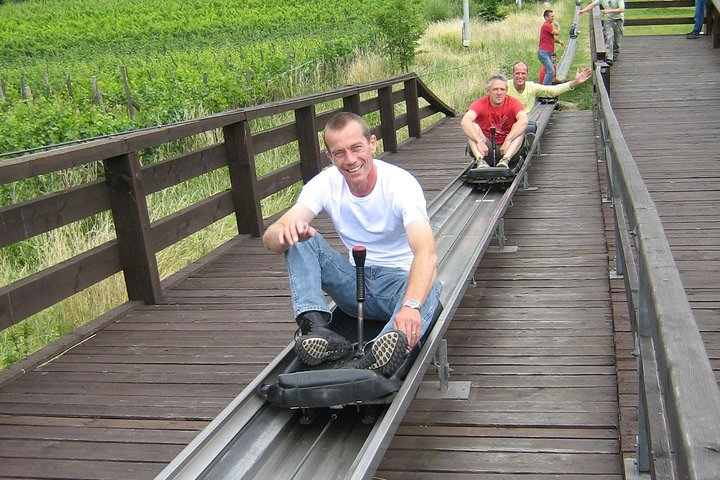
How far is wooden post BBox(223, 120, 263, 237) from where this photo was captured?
715 cm

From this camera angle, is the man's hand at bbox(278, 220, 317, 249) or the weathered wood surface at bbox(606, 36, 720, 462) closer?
the man's hand at bbox(278, 220, 317, 249)

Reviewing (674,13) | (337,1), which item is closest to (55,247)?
(674,13)

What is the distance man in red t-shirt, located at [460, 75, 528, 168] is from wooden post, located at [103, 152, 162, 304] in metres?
3.30

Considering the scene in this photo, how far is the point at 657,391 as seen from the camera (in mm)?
2805

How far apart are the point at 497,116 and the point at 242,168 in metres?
2.47

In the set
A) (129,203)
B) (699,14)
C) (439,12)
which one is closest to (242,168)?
(129,203)

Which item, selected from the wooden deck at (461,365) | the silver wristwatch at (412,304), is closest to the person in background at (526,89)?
the wooden deck at (461,365)

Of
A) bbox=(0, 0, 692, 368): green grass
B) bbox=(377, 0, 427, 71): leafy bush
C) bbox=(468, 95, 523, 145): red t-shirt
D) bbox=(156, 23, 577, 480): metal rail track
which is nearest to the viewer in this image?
bbox=(156, 23, 577, 480): metal rail track

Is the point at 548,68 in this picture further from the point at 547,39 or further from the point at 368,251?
the point at 368,251

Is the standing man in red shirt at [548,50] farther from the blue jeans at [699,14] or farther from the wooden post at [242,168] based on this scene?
the wooden post at [242,168]

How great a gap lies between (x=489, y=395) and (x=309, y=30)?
27.5m

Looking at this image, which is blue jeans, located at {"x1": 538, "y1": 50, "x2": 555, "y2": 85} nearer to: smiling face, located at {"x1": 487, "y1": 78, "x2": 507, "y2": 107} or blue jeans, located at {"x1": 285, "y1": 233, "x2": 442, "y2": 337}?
smiling face, located at {"x1": 487, "y1": 78, "x2": 507, "y2": 107}

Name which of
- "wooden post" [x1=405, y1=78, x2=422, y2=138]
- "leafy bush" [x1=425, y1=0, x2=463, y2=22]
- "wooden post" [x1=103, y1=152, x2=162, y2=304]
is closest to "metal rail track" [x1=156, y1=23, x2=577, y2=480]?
"wooden post" [x1=103, y1=152, x2=162, y2=304]

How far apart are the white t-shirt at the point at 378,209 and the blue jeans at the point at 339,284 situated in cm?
9
